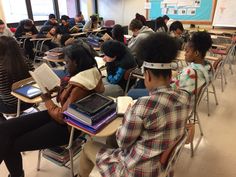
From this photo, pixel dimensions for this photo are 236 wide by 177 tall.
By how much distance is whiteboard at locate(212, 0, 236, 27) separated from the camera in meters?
6.04

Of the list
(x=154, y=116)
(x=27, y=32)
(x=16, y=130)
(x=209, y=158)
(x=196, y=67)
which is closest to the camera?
(x=154, y=116)

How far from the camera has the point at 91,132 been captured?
4.17 feet

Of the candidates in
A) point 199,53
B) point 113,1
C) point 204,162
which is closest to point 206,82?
point 199,53

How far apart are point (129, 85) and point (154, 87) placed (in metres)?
1.79

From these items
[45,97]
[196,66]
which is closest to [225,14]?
[196,66]

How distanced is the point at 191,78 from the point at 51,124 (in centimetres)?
123

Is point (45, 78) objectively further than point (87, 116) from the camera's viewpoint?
Yes

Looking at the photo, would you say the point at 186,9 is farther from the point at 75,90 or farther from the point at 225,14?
the point at 75,90

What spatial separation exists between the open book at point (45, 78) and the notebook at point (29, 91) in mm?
Answer: 128

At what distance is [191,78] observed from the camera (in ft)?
6.06

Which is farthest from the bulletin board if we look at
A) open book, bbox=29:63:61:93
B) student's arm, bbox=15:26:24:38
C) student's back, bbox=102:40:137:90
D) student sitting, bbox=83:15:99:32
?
open book, bbox=29:63:61:93

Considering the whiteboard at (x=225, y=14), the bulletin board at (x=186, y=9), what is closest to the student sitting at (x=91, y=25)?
the bulletin board at (x=186, y=9)

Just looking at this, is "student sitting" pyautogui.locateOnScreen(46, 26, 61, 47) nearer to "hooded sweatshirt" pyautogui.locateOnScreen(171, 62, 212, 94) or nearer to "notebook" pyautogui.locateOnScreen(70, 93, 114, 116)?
"hooded sweatshirt" pyautogui.locateOnScreen(171, 62, 212, 94)

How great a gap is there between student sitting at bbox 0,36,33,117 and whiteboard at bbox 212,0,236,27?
6.06 meters
